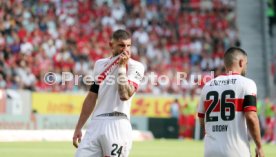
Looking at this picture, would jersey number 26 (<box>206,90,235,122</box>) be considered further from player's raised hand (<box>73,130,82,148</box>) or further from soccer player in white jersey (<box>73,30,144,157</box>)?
player's raised hand (<box>73,130,82,148</box>)

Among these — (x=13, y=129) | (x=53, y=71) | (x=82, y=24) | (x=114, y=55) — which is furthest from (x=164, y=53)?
(x=114, y=55)

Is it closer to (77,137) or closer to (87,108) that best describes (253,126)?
(87,108)

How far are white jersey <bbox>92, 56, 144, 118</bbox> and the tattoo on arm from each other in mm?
180

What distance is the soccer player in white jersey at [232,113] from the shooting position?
858 centimetres

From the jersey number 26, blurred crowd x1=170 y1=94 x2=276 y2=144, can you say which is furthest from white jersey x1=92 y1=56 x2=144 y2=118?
blurred crowd x1=170 y1=94 x2=276 y2=144

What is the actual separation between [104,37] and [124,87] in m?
27.8

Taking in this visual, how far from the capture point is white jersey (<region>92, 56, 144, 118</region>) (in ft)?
30.5

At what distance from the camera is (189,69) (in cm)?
3659

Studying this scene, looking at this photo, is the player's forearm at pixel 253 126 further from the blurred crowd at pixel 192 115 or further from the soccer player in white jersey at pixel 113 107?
the blurred crowd at pixel 192 115

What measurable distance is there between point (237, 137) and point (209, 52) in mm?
29760

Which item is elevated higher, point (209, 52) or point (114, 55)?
point (209, 52)

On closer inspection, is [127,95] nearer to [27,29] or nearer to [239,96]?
[239,96]

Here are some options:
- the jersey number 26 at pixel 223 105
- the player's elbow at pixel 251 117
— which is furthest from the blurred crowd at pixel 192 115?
the player's elbow at pixel 251 117

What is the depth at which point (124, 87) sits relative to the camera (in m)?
8.95
